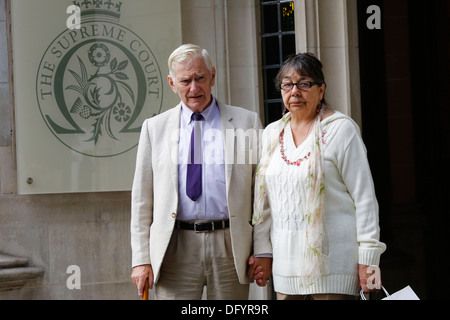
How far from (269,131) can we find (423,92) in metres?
2.82

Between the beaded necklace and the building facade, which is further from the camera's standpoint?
the building facade

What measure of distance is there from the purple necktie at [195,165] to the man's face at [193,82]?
4.0 inches

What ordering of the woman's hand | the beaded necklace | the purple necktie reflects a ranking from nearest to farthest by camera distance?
the woman's hand → the beaded necklace → the purple necktie

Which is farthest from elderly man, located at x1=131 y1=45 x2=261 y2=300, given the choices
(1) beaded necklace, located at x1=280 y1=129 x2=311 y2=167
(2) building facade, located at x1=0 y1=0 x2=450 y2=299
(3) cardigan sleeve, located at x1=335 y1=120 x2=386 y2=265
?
(2) building facade, located at x1=0 y1=0 x2=450 y2=299

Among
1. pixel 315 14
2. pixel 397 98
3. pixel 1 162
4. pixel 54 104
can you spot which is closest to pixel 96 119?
pixel 54 104

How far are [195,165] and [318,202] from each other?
31.2 inches

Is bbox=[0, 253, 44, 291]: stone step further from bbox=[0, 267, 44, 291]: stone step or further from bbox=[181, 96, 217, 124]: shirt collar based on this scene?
bbox=[181, 96, 217, 124]: shirt collar

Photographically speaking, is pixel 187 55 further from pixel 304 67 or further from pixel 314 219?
pixel 314 219

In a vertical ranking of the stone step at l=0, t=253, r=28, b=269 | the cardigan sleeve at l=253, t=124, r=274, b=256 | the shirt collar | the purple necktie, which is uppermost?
the shirt collar

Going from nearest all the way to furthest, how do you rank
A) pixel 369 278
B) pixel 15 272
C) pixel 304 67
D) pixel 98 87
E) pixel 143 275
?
pixel 369 278 < pixel 304 67 < pixel 143 275 < pixel 15 272 < pixel 98 87

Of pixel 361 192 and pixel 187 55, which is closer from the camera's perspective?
pixel 361 192

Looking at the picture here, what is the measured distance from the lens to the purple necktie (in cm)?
423

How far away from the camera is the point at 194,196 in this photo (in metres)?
4.23

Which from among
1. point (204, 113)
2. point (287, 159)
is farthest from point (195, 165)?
point (287, 159)
